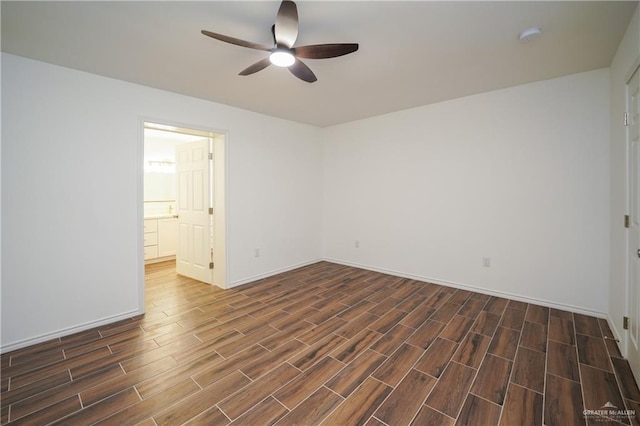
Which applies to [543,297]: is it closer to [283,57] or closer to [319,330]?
[319,330]

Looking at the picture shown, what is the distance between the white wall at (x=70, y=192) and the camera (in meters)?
2.37

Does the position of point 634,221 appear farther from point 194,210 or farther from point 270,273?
point 194,210

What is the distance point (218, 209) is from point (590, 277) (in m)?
4.66

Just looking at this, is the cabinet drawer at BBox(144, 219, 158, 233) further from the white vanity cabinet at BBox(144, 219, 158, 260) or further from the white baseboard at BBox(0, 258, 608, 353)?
the white baseboard at BBox(0, 258, 608, 353)

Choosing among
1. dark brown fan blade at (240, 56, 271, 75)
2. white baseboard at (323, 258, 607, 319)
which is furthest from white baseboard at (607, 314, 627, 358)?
dark brown fan blade at (240, 56, 271, 75)

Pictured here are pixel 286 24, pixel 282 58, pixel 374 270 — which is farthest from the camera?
pixel 374 270

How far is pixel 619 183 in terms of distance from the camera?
7.98 ft

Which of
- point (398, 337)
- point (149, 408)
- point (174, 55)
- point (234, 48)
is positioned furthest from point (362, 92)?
point (149, 408)

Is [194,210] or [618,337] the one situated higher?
[194,210]

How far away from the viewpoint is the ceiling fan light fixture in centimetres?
189

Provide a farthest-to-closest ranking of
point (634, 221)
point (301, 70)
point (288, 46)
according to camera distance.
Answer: point (301, 70), point (634, 221), point (288, 46)

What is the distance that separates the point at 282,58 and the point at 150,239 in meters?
4.78

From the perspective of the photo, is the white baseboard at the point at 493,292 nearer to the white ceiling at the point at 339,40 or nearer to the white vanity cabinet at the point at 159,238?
the white ceiling at the point at 339,40

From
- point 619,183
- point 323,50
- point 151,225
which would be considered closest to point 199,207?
point 151,225
